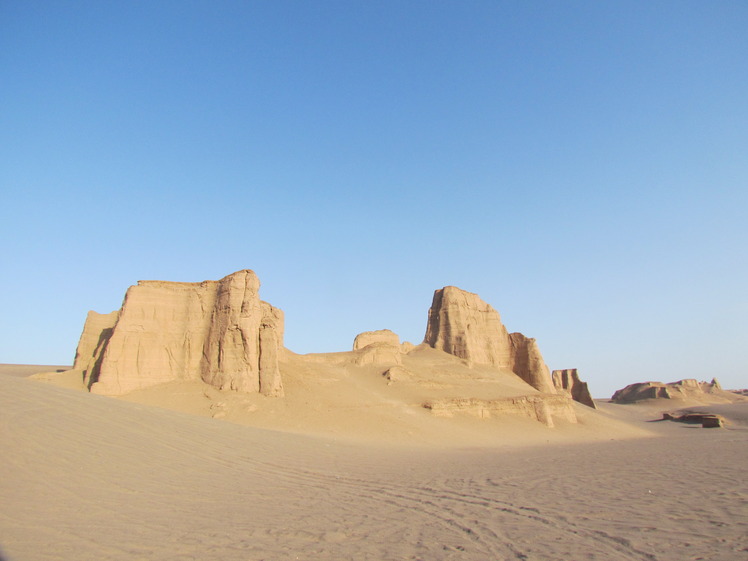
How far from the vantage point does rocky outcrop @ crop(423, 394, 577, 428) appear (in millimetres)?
34188

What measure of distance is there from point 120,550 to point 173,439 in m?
9.51

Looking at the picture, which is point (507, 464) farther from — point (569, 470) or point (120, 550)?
point (120, 550)

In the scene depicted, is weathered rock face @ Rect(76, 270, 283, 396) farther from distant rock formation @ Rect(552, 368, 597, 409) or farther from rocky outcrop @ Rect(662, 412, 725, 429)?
distant rock formation @ Rect(552, 368, 597, 409)

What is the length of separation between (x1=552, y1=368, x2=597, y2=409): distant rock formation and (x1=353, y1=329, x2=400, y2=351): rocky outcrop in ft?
89.3

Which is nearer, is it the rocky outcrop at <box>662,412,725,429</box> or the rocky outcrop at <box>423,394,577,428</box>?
the rocky outcrop at <box>423,394,577,428</box>

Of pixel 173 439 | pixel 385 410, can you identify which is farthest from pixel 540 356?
pixel 173 439

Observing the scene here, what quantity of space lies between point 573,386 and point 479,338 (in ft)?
91.3

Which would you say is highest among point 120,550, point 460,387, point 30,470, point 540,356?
point 540,356

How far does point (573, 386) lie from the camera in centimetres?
7162

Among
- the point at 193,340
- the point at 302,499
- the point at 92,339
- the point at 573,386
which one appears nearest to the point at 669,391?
the point at 573,386

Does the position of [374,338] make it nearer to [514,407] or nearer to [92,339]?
[514,407]

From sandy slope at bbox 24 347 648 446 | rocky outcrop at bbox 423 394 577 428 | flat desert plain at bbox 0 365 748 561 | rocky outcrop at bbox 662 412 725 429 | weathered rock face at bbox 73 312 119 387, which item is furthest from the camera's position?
rocky outcrop at bbox 662 412 725 429

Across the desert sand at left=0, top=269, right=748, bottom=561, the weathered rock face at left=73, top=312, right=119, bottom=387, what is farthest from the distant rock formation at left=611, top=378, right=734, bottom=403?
the weathered rock face at left=73, top=312, right=119, bottom=387

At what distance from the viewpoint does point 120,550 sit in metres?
6.26
